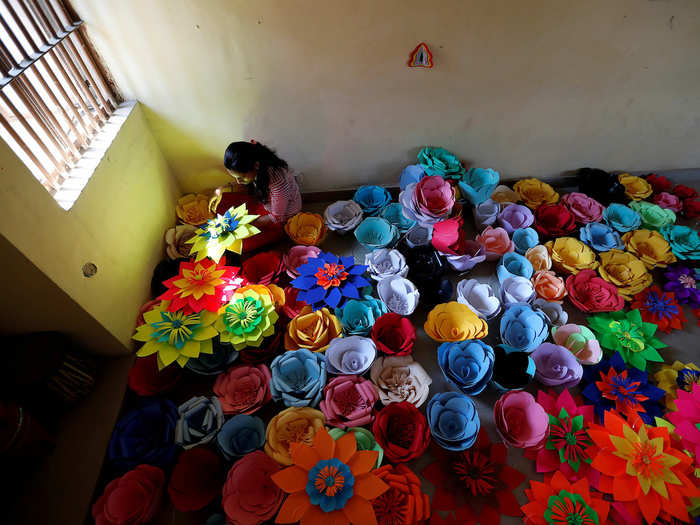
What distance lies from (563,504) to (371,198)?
1670 mm

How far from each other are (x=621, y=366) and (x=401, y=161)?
60.4 inches

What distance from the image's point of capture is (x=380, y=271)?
177 centimetres

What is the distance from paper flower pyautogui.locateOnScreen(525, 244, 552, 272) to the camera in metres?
1.85

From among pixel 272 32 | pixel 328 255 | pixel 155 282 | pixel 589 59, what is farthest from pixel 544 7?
pixel 155 282

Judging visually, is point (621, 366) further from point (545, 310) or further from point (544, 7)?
point (544, 7)

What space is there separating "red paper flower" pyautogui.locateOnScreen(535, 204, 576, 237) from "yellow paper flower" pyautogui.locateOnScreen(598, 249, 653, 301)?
24cm

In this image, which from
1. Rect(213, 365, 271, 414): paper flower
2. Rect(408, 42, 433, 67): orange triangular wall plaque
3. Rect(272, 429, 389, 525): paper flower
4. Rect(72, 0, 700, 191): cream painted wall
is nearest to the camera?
Rect(272, 429, 389, 525): paper flower

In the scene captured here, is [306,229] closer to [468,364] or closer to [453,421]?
[468,364]

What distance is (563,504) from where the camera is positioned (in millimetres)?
1193

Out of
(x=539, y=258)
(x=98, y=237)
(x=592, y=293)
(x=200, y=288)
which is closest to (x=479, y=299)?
(x=539, y=258)

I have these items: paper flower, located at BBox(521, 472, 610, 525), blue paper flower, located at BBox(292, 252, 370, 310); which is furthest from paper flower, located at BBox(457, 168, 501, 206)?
paper flower, located at BBox(521, 472, 610, 525)

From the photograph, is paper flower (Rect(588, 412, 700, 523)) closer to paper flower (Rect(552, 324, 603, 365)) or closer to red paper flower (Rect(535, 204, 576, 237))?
paper flower (Rect(552, 324, 603, 365))

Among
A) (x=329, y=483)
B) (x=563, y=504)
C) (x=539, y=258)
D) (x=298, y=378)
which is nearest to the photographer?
(x=329, y=483)

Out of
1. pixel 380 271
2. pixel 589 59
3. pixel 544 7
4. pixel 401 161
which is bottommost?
pixel 380 271
